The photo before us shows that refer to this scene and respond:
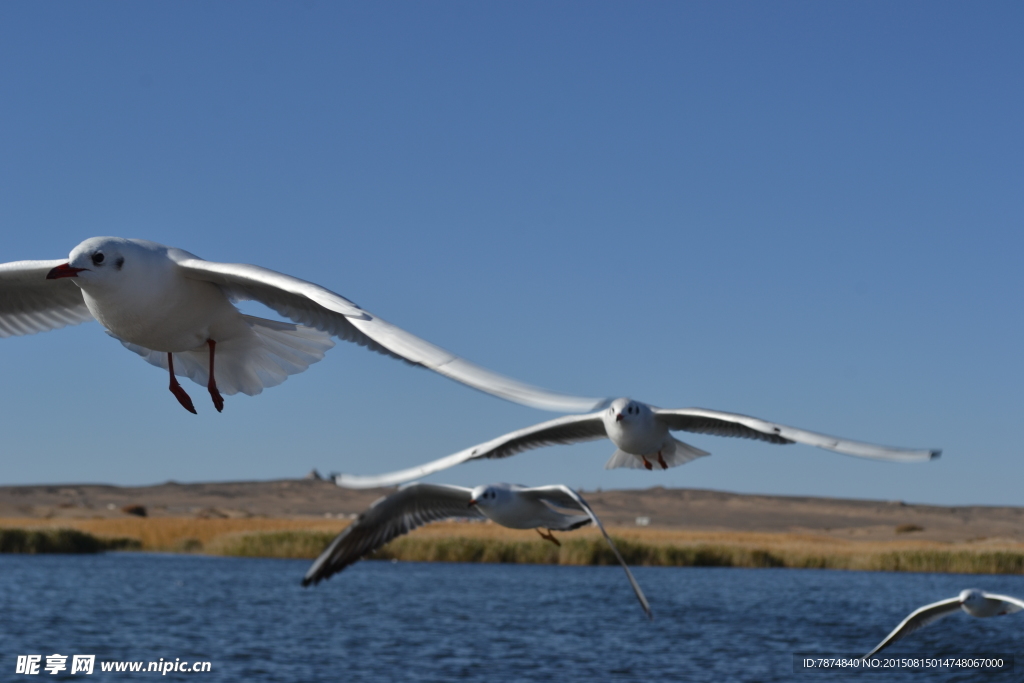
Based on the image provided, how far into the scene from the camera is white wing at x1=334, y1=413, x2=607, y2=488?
885cm

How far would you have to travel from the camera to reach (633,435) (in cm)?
1030

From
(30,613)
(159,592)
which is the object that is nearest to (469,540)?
(159,592)

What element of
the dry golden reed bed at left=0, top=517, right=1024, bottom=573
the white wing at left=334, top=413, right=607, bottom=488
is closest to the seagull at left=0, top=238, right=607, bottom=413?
the white wing at left=334, top=413, right=607, bottom=488

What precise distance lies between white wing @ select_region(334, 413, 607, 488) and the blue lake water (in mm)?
14884

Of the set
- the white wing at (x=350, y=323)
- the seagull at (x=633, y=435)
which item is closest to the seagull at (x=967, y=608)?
the seagull at (x=633, y=435)

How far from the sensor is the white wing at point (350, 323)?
10.5 feet

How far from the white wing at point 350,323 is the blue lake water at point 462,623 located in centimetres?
2095

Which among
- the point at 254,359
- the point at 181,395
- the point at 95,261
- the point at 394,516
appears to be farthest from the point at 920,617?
the point at 95,261

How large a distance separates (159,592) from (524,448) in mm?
33917

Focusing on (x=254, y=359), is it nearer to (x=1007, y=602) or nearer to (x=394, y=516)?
(x=394, y=516)

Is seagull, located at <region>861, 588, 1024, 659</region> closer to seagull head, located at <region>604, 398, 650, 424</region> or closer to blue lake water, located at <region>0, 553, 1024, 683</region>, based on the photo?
seagull head, located at <region>604, 398, 650, 424</region>

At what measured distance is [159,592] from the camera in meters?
41.7

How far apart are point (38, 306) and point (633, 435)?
17.4 ft

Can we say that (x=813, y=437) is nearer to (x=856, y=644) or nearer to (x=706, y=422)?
(x=706, y=422)
